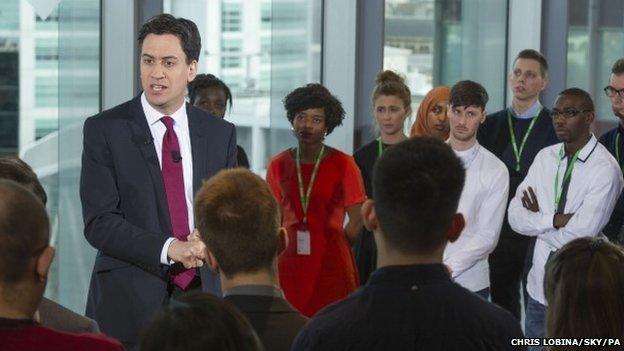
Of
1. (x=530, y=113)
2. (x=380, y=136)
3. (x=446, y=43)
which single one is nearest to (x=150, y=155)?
(x=380, y=136)

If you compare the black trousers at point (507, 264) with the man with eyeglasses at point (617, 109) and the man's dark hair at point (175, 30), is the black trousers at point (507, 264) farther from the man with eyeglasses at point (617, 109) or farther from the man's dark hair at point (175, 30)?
the man's dark hair at point (175, 30)

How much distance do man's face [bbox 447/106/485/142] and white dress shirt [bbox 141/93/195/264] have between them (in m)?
2.02

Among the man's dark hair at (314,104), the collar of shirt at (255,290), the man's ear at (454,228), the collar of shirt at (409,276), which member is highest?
the man's dark hair at (314,104)

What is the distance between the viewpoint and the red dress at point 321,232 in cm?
551

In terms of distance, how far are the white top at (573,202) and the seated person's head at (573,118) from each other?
71 mm

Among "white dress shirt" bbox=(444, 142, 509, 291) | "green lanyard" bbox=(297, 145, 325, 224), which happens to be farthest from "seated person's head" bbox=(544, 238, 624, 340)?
"green lanyard" bbox=(297, 145, 325, 224)

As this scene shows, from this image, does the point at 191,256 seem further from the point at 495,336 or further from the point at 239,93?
the point at 239,93

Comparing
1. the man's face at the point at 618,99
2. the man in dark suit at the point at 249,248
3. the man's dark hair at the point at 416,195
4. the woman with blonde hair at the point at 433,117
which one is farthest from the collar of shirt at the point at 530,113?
the man's dark hair at the point at 416,195

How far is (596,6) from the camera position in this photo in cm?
751

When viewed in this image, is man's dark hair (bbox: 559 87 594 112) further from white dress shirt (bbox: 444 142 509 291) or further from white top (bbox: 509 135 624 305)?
white dress shirt (bbox: 444 142 509 291)

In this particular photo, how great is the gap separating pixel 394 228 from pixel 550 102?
5.31 m

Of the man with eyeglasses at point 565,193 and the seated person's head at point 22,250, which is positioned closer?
the seated person's head at point 22,250

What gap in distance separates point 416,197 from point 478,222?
292 cm

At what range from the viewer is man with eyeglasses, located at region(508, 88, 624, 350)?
5.19 m
